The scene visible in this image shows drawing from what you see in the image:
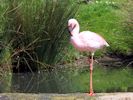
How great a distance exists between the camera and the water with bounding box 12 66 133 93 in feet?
28.3

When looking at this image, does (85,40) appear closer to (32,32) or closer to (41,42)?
(32,32)

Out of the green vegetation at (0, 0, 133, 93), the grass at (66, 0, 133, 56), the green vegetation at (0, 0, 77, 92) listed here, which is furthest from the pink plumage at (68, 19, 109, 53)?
the grass at (66, 0, 133, 56)

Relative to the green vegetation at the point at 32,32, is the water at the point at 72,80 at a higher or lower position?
lower

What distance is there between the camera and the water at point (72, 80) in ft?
28.3

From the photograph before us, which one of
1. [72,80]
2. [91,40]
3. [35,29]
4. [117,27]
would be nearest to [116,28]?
[117,27]

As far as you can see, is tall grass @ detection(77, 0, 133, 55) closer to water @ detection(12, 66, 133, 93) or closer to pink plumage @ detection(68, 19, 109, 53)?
water @ detection(12, 66, 133, 93)

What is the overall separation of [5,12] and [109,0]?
26.3 ft

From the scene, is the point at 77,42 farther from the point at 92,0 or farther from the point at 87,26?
the point at 92,0

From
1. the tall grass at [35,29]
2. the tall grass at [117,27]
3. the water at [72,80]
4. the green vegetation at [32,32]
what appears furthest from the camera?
the tall grass at [117,27]

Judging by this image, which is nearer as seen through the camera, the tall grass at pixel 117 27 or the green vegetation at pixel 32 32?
the green vegetation at pixel 32 32

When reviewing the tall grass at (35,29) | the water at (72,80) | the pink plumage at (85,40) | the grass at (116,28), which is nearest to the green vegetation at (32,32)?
the tall grass at (35,29)

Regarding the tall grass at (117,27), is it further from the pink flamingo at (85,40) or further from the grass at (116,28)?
the pink flamingo at (85,40)

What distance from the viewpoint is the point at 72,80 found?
9.29 m

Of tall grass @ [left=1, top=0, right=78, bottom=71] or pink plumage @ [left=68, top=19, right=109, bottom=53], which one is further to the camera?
tall grass @ [left=1, top=0, right=78, bottom=71]
